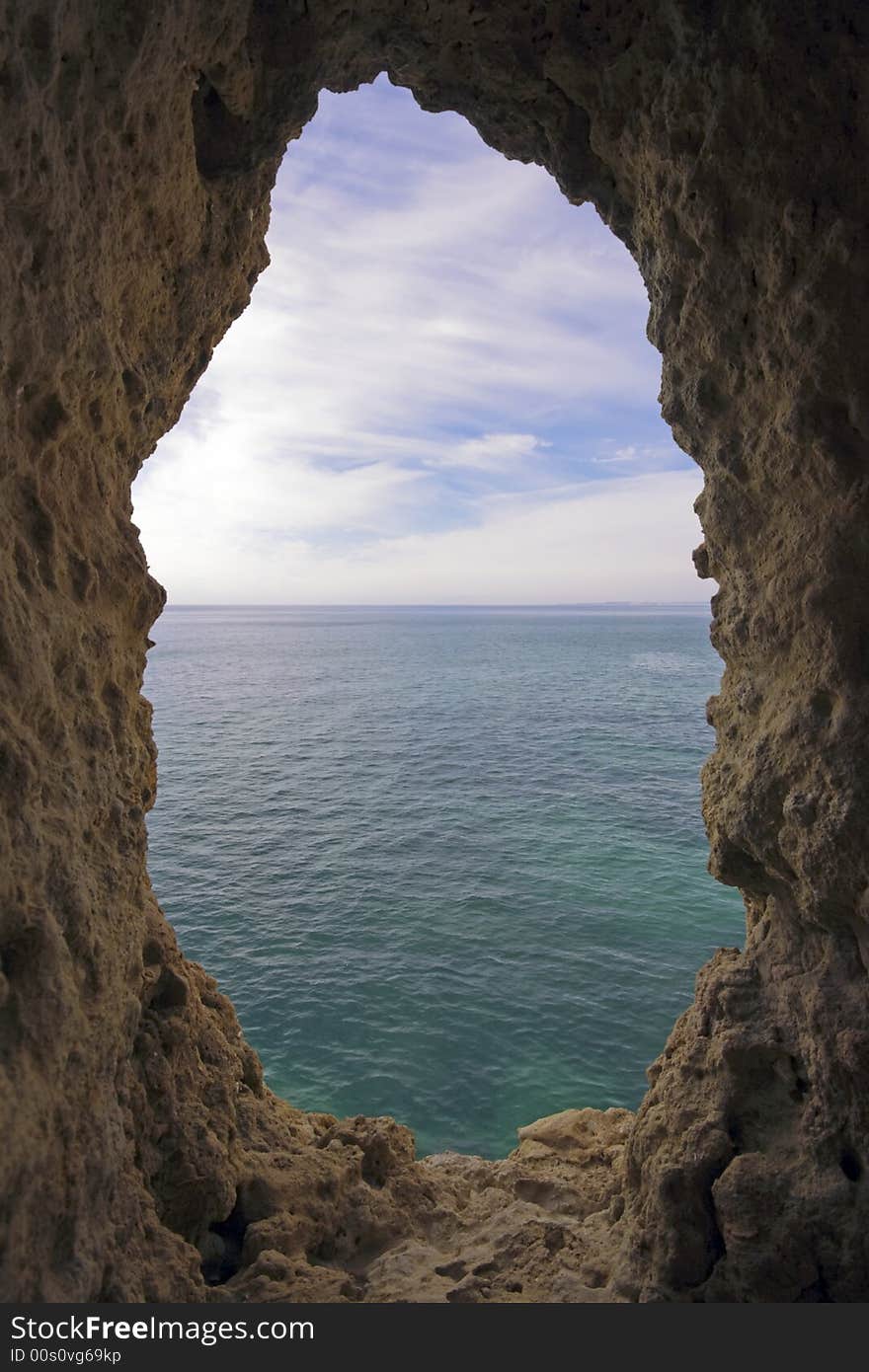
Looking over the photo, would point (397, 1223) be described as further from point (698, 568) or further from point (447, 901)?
point (447, 901)

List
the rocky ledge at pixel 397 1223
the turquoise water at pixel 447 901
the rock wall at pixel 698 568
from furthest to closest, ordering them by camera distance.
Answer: the turquoise water at pixel 447 901, the rocky ledge at pixel 397 1223, the rock wall at pixel 698 568

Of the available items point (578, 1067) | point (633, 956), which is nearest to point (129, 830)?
point (578, 1067)

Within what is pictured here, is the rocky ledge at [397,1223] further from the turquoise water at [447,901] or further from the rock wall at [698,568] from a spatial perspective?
the turquoise water at [447,901]

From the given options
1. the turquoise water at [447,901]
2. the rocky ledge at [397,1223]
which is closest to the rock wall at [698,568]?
the rocky ledge at [397,1223]

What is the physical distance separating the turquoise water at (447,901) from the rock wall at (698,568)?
818cm

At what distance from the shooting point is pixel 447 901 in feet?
83.1

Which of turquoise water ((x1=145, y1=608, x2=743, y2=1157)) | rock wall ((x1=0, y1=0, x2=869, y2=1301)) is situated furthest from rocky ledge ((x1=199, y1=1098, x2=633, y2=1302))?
turquoise water ((x1=145, y1=608, x2=743, y2=1157))

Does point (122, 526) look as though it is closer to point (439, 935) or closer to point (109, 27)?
point (109, 27)

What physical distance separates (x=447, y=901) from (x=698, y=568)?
61.8 feet

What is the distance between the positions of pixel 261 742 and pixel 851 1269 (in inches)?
1975

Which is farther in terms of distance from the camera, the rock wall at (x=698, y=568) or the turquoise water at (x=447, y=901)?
the turquoise water at (x=447, y=901)

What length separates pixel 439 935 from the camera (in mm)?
22828

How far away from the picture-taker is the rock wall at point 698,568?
16.6 feet

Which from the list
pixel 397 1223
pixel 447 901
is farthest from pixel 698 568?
pixel 447 901
